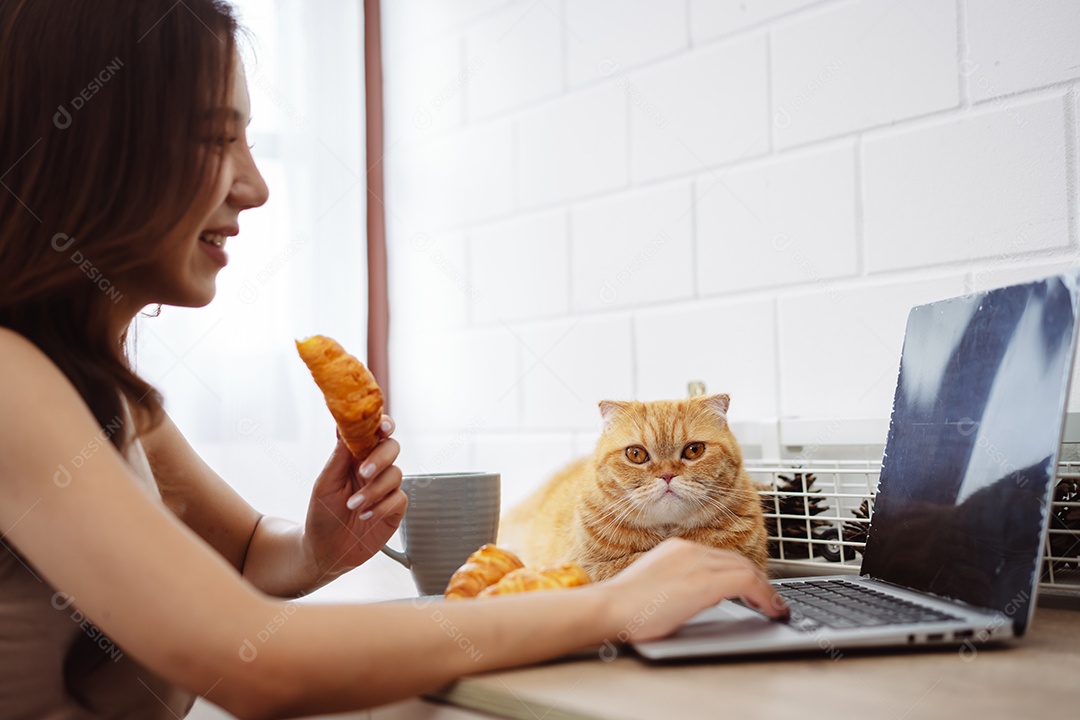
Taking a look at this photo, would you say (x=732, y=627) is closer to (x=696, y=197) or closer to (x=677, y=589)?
(x=677, y=589)

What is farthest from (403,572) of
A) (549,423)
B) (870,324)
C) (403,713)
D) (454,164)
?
(454,164)

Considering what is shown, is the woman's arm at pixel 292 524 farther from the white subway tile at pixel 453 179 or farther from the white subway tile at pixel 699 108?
the white subway tile at pixel 453 179

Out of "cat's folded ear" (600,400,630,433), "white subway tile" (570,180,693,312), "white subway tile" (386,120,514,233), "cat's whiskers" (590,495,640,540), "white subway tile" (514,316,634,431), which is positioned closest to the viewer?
"cat's whiskers" (590,495,640,540)

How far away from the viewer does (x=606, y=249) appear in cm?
150

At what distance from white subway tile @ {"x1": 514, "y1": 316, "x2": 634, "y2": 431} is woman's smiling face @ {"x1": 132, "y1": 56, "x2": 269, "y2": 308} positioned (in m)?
0.74

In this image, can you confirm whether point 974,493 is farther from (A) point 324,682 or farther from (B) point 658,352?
(B) point 658,352

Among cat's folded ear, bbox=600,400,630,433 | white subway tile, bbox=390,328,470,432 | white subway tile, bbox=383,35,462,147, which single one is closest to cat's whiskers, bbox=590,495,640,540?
cat's folded ear, bbox=600,400,630,433

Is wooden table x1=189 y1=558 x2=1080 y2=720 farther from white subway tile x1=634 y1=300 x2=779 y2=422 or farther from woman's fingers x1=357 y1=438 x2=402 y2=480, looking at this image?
white subway tile x1=634 y1=300 x2=779 y2=422

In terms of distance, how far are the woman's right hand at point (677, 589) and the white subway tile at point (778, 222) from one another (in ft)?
2.08

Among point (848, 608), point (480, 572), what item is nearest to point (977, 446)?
point (848, 608)

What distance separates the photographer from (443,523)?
96 cm

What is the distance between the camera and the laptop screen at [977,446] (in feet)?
2.11

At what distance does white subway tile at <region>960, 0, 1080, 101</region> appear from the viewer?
0.97 meters

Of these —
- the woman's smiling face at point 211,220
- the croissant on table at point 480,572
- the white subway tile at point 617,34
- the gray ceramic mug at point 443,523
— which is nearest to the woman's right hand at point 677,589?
the croissant on table at point 480,572
